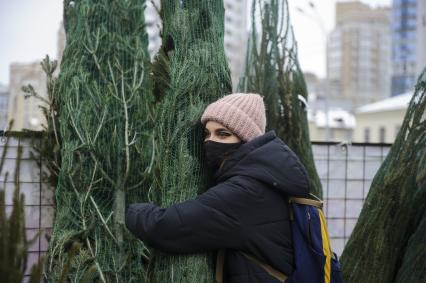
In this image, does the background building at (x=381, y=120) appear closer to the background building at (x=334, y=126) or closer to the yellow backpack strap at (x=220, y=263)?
the background building at (x=334, y=126)

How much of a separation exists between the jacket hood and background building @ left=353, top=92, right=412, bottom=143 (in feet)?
95.7

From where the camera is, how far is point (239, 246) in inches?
80.6

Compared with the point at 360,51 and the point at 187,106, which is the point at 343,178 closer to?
the point at 187,106

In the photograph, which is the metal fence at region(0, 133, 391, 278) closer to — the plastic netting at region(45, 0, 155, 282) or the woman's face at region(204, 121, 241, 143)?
the plastic netting at region(45, 0, 155, 282)

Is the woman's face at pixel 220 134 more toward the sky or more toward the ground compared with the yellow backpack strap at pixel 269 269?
more toward the sky

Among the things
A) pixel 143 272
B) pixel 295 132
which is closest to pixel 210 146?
pixel 143 272

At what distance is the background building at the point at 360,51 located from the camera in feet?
214

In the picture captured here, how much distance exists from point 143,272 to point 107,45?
134 centimetres

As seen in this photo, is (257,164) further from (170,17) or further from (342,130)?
(342,130)

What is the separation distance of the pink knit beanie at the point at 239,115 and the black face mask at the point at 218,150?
6 centimetres

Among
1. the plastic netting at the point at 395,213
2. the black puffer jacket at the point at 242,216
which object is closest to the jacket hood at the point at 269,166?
the black puffer jacket at the point at 242,216

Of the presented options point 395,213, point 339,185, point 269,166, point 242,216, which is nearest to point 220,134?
point 269,166

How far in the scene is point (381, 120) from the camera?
107ft

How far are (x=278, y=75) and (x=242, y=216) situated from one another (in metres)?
2.15
